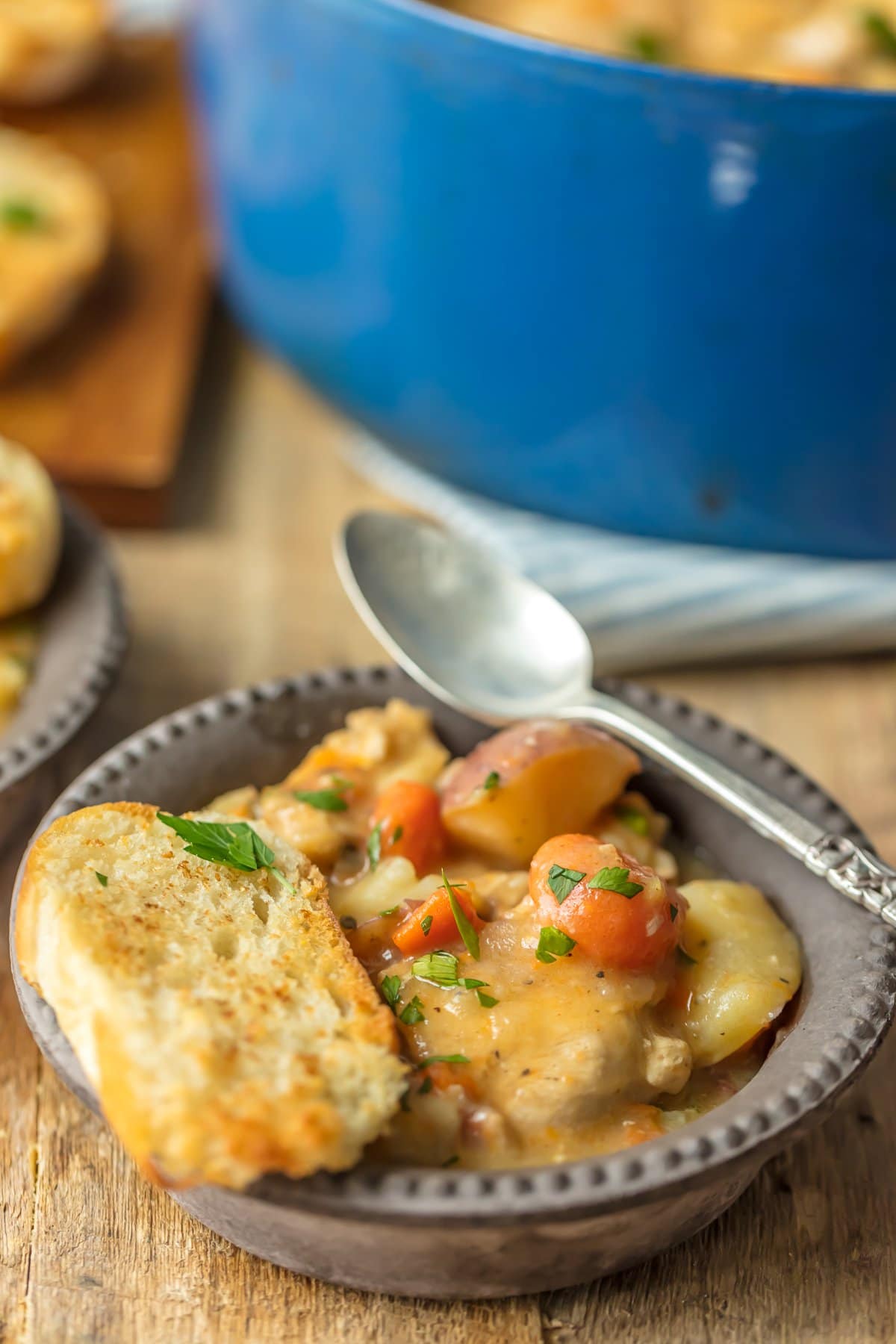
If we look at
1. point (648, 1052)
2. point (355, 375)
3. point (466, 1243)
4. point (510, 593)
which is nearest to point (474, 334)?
point (355, 375)

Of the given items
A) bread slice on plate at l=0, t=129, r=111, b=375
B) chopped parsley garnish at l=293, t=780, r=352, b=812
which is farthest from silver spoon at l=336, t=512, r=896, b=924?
bread slice on plate at l=0, t=129, r=111, b=375

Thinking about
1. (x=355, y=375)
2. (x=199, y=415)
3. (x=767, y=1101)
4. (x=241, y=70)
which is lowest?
(x=199, y=415)

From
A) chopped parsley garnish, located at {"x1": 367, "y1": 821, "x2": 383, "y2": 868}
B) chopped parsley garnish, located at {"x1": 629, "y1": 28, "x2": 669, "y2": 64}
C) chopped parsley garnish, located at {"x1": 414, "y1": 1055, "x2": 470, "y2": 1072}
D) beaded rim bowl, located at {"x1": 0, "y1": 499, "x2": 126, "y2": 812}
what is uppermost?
chopped parsley garnish, located at {"x1": 629, "y1": 28, "x2": 669, "y2": 64}

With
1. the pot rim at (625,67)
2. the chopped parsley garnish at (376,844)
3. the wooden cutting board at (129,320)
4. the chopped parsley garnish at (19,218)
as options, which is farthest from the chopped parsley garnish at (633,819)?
the chopped parsley garnish at (19,218)

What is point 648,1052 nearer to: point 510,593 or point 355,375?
point 510,593

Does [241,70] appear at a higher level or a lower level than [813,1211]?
higher

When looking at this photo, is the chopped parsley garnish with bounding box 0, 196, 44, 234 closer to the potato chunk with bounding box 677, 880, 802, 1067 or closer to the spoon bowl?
the spoon bowl

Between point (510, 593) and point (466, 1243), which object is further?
point (510, 593)
